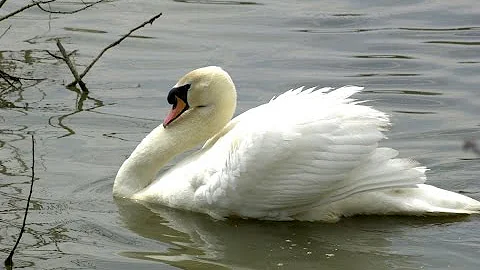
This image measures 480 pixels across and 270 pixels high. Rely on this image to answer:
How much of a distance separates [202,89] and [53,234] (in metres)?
1.67

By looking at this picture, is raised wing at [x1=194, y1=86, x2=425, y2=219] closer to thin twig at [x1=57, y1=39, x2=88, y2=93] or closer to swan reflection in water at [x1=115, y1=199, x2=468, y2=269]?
swan reflection in water at [x1=115, y1=199, x2=468, y2=269]

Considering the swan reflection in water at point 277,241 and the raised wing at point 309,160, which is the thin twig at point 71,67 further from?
the raised wing at point 309,160

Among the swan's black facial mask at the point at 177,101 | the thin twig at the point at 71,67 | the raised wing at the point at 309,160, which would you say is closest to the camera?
the raised wing at the point at 309,160

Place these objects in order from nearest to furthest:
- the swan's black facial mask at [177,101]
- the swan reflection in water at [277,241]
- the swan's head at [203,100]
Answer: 1. the swan reflection in water at [277,241]
2. the swan's head at [203,100]
3. the swan's black facial mask at [177,101]

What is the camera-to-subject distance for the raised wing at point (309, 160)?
8.46m

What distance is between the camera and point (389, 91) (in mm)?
12141

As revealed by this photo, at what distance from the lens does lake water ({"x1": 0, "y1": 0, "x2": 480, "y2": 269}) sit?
324 inches

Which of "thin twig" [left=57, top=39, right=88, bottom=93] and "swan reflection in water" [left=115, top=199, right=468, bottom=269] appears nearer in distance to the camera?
"swan reflection in water" [left=115, top=199, right=468, bottom=269]

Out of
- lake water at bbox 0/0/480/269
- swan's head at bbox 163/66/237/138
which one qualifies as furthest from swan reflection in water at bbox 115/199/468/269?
swan's head at bbox 163/66/237/138

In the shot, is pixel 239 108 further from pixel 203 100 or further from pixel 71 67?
pixel 203 100

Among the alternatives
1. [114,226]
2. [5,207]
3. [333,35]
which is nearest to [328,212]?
[114,226]

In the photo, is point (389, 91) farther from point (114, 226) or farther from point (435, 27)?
point (114, 226)

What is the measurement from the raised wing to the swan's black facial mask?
38.4 inches

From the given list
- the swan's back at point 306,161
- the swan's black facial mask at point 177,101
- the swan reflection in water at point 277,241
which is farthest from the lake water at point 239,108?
the swan's black facial mask at point 177,101
